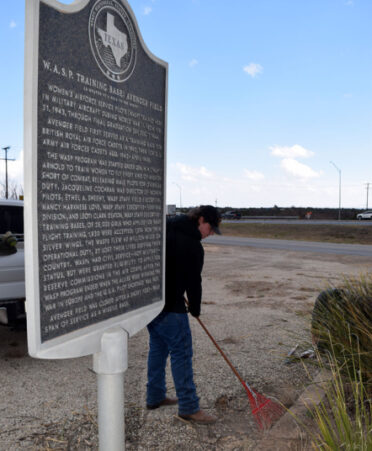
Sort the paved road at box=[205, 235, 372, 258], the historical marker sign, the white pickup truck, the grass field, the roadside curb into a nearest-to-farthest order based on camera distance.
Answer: the historical marker sign → the roadside curb → the white pickup truck → the paved road at box=[205, 235, 372, 258] → the grass field

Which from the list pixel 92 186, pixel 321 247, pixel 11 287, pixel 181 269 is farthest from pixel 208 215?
pixel 321 247

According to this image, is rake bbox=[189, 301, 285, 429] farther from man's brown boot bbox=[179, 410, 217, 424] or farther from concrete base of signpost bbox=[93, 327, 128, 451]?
concrete base of signpost bbox=[93, 327, 128, 451]

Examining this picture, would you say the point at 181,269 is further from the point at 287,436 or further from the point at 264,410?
the point at 287,436

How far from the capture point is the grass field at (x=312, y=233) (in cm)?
2607

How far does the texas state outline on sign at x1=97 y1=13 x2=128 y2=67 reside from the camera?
2.27 meters

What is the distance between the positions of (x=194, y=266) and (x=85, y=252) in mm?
1360

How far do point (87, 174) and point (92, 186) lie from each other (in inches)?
2.6

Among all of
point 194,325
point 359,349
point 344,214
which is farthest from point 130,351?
point 344,214

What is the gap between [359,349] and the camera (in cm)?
352

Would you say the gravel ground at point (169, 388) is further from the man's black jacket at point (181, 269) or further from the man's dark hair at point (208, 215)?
the man's dark hair at point (208, 215)

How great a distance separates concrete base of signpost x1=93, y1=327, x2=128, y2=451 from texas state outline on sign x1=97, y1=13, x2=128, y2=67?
1542mm

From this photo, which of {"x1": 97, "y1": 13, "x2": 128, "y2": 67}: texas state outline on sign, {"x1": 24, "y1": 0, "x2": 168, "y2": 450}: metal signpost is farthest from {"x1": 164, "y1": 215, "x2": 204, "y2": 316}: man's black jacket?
{"x1": 97, "y1": 13, "x2": 128, "y2": 67}: texas state outline on sign

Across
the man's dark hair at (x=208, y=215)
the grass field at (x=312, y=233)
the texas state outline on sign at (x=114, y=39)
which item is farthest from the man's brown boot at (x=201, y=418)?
the grass field at (x=312, y=233)

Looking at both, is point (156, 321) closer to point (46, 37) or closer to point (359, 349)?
point (359, 349)
